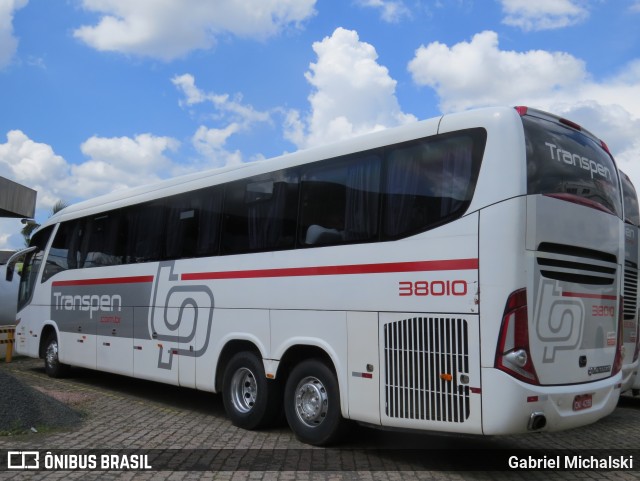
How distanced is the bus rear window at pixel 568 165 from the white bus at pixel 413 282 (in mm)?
22

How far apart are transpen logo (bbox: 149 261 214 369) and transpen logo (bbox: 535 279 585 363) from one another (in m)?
4.71

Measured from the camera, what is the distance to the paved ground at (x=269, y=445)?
6.34m

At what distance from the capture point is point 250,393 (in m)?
8.46

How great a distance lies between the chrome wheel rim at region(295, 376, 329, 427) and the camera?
23.9 feet

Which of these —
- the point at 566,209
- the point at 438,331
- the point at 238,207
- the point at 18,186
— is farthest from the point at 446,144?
the point at 18,186

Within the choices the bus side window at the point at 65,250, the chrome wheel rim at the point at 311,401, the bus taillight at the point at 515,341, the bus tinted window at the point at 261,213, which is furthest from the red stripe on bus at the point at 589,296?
the bus side window at the point at 65,250

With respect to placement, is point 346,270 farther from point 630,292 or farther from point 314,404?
point 630,292

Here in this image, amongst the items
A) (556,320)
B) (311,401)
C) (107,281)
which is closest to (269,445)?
(311,401)

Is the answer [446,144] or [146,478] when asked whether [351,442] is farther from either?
[446,144]

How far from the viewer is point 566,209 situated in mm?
6254

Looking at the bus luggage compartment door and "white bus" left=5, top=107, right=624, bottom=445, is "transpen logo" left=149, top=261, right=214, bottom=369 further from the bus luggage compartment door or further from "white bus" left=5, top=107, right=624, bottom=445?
the bus luggage compartment door

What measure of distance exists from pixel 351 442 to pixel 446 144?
366cm

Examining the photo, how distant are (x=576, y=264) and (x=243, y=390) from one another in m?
4.53

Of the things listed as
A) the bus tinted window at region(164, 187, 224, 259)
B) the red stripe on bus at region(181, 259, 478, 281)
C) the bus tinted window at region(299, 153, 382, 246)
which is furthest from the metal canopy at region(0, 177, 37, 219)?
the bus tinted window at region(299, 153, 382, 246)
